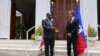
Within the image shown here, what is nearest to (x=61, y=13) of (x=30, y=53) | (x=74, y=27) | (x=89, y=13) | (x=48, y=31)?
(x=89, y=13)

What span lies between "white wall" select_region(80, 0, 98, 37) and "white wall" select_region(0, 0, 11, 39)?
167 inches

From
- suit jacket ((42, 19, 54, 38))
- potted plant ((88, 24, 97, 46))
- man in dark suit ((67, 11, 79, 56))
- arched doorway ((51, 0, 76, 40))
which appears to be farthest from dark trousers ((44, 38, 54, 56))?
arched doorway ((51, 0, 76, 40))

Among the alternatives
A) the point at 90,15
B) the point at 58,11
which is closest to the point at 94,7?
the point at 90,15

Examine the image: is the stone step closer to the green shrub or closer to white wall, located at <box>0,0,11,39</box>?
the green shrub

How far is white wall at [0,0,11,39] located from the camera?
1642 centimetres

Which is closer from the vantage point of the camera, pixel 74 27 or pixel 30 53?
pixel 74 27

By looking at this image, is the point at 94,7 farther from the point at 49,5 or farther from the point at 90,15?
the point at 49,5

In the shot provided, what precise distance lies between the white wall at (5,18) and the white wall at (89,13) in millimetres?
4253

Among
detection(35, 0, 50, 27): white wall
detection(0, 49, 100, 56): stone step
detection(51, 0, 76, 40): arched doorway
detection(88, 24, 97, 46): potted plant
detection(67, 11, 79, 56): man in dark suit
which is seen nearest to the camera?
detection(67, 11, 79, 56): man in dark suit

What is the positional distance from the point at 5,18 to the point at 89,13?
15.5 ft

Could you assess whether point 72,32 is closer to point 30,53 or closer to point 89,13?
point 30,53

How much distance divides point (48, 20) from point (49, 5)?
505 centimetres

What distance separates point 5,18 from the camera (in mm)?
16625

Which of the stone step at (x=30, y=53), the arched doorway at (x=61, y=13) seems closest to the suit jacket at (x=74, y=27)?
the stone step at (x=30, y=53)
